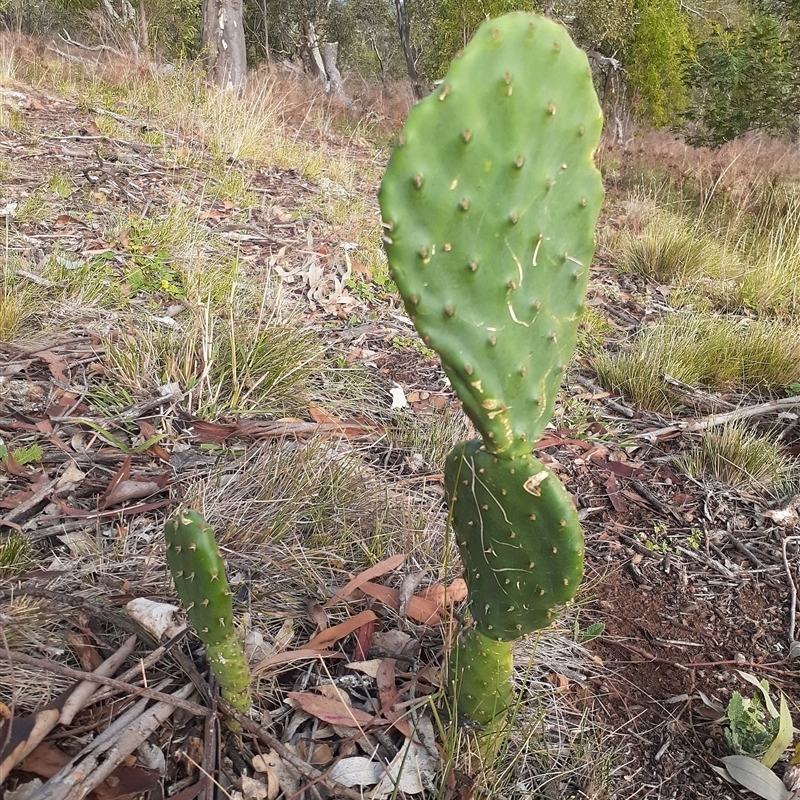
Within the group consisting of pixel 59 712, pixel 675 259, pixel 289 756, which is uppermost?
pixel 675 259

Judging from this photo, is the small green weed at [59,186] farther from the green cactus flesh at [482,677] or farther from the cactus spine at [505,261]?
the green cactus flesh at [482,677]

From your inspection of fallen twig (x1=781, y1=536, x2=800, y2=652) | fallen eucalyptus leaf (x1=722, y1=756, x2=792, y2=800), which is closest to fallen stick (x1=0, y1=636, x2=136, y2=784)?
fallen eucalyptus leaf (x1=722, y1=756, x2=792, y2=800)

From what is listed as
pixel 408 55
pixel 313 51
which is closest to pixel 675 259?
pixel 408 55

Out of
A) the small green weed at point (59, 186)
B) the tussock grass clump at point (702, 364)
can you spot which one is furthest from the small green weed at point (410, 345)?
the small green weed at point (59, 186)

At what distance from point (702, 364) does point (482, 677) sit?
2122 millimetres

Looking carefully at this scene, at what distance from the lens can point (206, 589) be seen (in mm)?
935

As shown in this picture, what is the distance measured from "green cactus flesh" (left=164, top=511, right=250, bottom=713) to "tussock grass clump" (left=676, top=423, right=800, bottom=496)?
1769mm

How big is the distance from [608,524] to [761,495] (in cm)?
62

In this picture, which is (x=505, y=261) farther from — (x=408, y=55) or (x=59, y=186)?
(x=408, y=55)

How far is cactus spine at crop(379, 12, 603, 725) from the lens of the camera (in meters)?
0.84

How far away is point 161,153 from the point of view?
4.28 m

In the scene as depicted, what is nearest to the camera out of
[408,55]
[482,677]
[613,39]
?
[482,677]

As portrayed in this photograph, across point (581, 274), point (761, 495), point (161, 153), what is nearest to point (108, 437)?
point (581, 274)

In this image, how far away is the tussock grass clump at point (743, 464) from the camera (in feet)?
7.16
